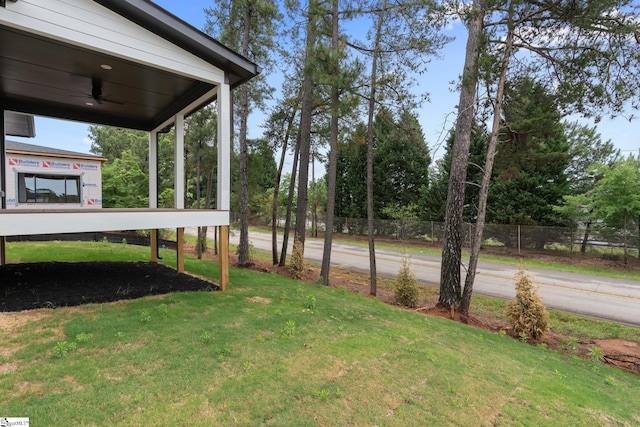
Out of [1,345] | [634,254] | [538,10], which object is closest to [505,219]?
[634,254]

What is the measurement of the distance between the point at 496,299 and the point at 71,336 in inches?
358

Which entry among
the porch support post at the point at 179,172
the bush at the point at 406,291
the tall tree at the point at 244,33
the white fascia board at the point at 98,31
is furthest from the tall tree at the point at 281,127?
the white fascia board at the point at 98,31

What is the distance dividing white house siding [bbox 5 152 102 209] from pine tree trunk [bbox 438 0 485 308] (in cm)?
1250

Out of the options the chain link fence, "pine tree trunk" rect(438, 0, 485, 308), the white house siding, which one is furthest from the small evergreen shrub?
the white house siding

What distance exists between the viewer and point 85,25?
4.08 m

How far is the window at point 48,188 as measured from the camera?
12.7 m

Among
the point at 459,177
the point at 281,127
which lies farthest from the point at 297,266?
the point at 281,127

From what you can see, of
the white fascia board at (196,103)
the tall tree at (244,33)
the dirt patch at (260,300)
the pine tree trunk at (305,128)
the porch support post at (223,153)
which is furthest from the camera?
the tall tree at (244,33)

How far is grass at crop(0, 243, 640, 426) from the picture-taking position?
2.30 m

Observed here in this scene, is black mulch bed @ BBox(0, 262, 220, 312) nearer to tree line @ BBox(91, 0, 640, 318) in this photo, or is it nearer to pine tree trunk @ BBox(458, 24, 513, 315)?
tree line @ BBox(91, 0, 640, 318)

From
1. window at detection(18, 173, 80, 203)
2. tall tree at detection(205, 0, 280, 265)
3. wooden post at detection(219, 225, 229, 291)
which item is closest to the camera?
wooden post at detection(219, 225, 229, 291)

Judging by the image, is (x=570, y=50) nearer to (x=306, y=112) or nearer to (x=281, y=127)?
(x=306, y=112)

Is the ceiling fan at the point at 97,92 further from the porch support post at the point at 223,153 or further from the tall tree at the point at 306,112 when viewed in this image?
the tall tree at the point at 306,112

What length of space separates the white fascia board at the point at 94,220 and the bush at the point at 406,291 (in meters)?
4.38
